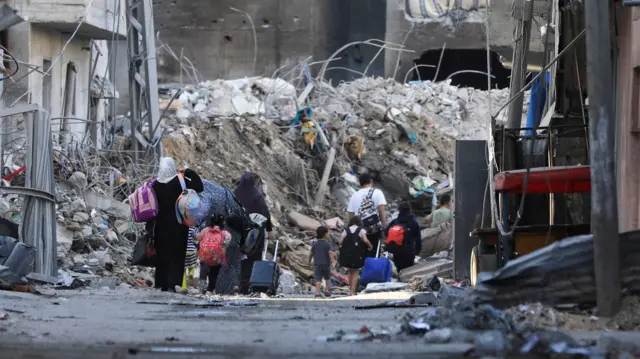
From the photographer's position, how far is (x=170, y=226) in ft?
44.3

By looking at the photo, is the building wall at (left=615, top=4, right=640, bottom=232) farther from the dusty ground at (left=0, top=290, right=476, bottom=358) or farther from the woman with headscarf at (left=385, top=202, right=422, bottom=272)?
the woman with headscarf at (left=385, top=202, right=422, bottom=272)

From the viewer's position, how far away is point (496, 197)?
13.5m

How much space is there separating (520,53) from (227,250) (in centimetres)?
437

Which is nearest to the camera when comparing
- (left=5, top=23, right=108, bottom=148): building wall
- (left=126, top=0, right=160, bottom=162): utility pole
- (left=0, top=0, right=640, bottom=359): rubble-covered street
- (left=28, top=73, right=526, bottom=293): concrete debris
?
(left=0, top=0, right=640, bottom=359): rubble-covered street

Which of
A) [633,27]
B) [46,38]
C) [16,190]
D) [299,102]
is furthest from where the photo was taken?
[299,102]

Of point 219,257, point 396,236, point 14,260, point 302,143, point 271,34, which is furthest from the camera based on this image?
point 271,34

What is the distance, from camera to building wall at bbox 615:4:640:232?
11.4 m

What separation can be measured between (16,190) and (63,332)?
4.83m

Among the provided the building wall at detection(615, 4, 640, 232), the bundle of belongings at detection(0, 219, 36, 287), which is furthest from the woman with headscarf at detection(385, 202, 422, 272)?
the bundle of belongings at detection(0, 219, 36, 287)

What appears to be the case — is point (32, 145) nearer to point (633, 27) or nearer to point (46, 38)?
point (633, 27)

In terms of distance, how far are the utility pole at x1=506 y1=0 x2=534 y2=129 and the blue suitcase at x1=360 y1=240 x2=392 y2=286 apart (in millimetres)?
2426

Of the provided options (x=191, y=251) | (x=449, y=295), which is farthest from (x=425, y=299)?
(x=191, y=251)

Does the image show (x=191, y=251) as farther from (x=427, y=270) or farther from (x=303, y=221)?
(x=303, y=221)

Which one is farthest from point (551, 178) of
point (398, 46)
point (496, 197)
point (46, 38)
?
point (398, 46)
